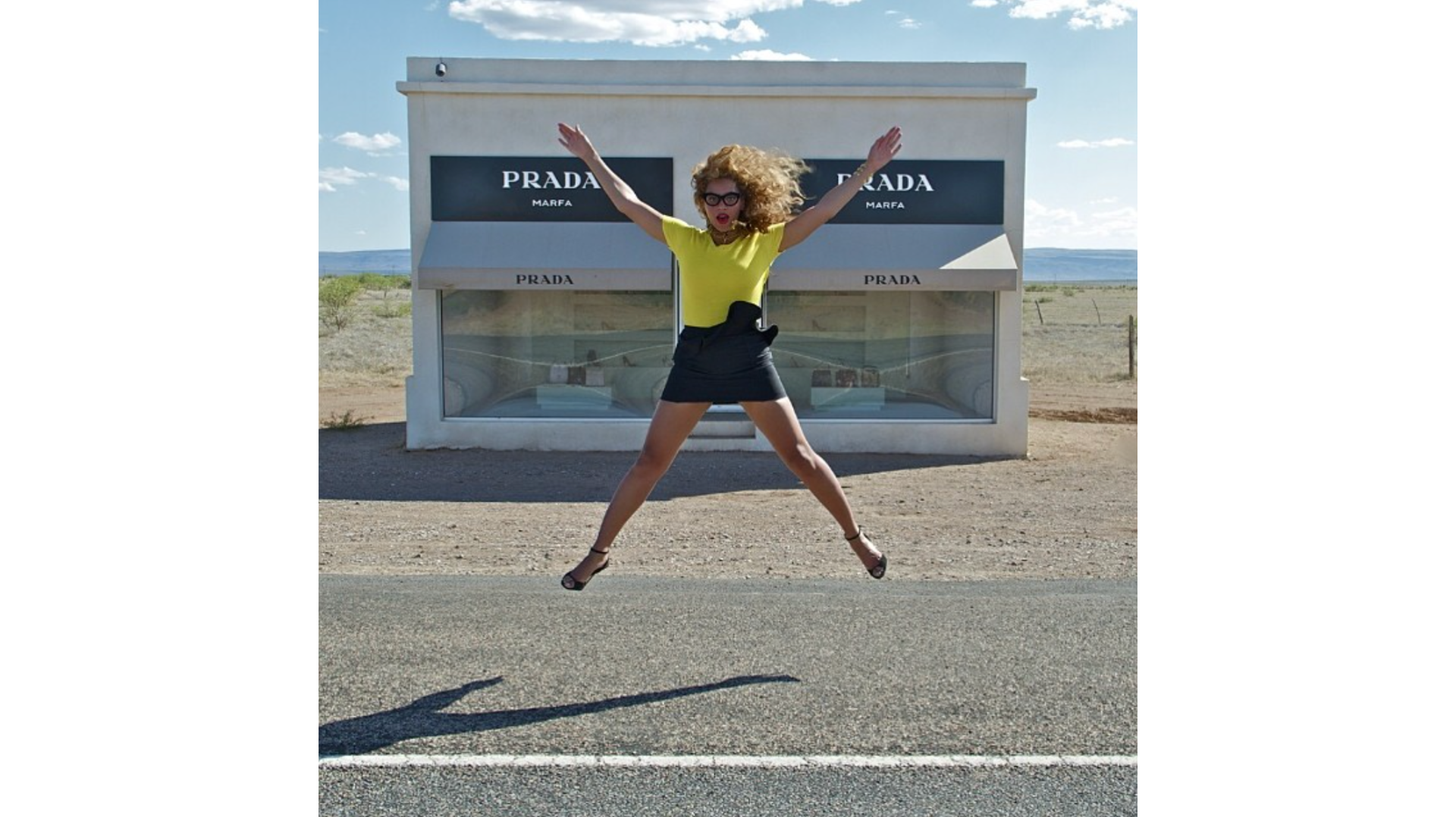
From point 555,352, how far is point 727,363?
485 inches

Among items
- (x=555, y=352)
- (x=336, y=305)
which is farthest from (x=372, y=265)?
(x=555, y=352)

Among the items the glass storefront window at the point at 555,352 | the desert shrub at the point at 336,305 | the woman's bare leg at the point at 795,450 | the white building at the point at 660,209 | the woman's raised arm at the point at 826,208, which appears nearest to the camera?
the woman's raised arm at the point at 826,208

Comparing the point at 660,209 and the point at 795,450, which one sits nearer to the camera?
the point at 795,450

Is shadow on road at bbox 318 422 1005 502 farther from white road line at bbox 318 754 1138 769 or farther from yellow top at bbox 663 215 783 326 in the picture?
yellow top at bbox 663 215 783 326

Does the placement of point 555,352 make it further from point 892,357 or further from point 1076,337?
point 1076,337

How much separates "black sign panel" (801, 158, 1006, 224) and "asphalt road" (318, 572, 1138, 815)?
783cm

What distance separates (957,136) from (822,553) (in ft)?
21.9

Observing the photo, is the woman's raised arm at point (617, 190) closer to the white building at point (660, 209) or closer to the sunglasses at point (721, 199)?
the sunglasses at point (721, 199)

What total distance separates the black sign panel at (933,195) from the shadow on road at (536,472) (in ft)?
9.27

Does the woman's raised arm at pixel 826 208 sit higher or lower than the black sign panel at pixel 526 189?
lower

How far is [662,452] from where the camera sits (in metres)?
4.59

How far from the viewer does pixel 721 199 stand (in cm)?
428

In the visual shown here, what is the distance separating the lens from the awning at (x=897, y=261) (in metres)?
15.4

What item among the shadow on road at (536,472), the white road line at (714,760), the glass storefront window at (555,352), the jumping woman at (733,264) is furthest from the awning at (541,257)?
the jumping woman at (733,264)
